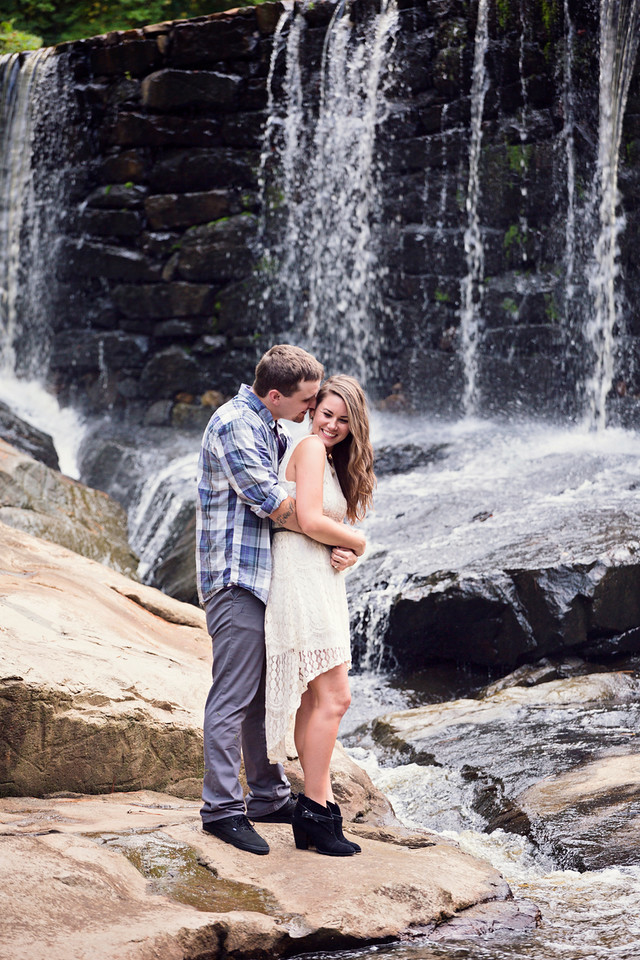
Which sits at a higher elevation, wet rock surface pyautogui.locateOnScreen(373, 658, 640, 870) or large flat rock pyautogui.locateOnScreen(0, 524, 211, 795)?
large flat rock pyautogui.locateOnScreen(0, 524, 211, 795)

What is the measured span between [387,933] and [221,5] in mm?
15612

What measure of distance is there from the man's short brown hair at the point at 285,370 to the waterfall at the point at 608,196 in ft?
29.0

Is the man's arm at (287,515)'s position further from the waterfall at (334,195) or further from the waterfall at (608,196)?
the waterfall at (334,195)

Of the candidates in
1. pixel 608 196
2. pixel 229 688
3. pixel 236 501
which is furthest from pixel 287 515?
pixel 608 196

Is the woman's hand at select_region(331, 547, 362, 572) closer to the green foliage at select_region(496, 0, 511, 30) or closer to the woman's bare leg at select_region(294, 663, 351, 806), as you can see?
the woman's bare leg at select_region(294, 663, 351, 806)

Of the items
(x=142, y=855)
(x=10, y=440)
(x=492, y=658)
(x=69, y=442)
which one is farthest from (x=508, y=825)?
(x=69, y=442)

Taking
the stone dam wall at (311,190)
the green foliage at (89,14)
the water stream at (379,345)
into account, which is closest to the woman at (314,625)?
the water stream at (379,345)

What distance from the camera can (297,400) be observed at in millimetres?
3346

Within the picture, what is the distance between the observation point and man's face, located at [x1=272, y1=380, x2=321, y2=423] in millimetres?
3324

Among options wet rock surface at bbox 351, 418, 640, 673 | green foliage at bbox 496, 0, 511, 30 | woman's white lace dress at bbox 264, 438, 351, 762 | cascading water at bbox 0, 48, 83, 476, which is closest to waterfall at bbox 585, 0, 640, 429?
green foliage at bbox 496, 0, 511, 30

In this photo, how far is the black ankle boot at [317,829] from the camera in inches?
124

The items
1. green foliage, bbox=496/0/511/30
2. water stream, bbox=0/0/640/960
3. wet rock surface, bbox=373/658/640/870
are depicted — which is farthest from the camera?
green foliage, bbox=496/0/511/30

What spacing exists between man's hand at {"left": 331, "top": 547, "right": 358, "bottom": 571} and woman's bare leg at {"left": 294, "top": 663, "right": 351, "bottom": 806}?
32cm

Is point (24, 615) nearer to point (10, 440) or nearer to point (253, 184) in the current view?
point (10, 440)
